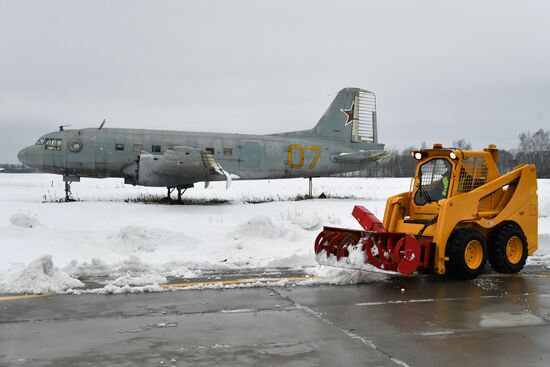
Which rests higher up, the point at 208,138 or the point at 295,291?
the point at 208,138

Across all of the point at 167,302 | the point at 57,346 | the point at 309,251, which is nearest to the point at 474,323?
the point at 167,302

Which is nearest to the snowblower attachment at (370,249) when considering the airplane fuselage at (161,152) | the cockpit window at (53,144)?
the airplane fuselage at (161,152)

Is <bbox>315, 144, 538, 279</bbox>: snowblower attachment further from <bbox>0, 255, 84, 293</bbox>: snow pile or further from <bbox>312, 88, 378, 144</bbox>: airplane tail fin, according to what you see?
<bbox>312, 88, 378, 144</bbox>: airplane tail fin

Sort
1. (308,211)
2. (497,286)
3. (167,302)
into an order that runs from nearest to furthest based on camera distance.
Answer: (167,302), (497,286), (308,211)

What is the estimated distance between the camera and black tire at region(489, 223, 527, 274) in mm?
10273

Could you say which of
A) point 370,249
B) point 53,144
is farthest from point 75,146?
point 370,249

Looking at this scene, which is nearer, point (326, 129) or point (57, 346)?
point (57, 346)

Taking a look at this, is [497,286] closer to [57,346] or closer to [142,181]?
[57,346]

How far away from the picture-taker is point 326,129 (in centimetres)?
2873

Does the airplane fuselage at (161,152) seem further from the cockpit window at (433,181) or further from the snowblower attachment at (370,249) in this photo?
the cockpit window at (433,181)

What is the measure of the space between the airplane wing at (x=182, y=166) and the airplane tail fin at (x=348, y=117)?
745 cm

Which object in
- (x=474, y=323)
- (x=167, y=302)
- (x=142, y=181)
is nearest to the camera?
(x=474, y=323)

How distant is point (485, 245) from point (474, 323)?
3170 millimetres

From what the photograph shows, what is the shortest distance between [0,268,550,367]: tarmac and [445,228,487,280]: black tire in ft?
1.37
